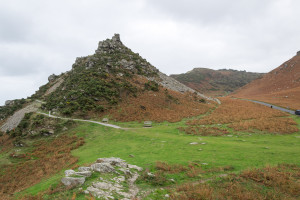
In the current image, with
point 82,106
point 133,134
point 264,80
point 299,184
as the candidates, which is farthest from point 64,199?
point 264,80

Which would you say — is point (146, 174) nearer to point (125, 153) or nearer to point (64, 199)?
point (64, 199)

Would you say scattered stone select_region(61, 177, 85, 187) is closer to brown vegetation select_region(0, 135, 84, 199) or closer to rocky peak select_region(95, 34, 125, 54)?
brown vegetation select_region(0, 135, 84, 199)

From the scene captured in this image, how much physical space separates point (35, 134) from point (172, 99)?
3866 cm

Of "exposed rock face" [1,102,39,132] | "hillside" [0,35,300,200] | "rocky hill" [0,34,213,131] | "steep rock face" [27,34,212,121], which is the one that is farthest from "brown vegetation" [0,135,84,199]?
"exposed rock face" [1,102,39,132]

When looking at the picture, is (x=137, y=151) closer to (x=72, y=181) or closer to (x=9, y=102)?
(x=72, y=181)

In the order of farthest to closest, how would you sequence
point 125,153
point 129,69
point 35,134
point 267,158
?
point 129,69 → point 35,134 → point 125,153 → point 267,158

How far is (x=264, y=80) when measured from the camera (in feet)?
379

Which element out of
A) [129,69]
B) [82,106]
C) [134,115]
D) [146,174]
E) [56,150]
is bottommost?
[56,150]

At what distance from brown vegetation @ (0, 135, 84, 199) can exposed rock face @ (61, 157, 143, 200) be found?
26.4ft

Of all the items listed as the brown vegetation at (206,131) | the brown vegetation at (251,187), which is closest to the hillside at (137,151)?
the brown vegetation at (251,187)

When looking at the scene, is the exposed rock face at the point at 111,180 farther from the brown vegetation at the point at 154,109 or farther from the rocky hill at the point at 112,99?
the rocky hill at the point at 112,99

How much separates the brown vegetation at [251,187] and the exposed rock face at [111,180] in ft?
10.6

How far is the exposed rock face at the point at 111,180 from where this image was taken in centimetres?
884

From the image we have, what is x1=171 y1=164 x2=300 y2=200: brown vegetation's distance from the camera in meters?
8.52
